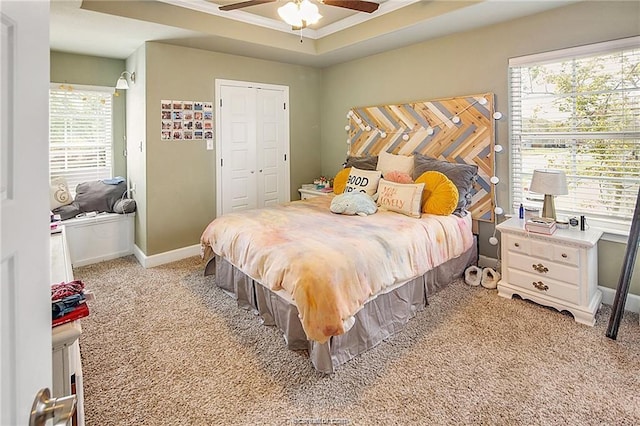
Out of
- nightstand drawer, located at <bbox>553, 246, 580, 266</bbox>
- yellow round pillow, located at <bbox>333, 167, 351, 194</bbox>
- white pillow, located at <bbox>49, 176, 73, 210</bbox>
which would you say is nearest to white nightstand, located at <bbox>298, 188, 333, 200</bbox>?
yellow round pillow, located at <bbox>333, 167, 351, 194</bbox>

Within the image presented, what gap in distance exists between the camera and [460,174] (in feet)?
11.4

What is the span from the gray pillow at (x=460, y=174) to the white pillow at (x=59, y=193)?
13.5 feet

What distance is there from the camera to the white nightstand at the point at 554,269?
2.64 m

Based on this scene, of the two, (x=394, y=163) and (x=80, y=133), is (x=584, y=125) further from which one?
(x=80, y=133)

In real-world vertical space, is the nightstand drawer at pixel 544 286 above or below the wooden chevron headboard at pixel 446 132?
below

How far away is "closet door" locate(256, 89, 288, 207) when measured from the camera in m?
4.86

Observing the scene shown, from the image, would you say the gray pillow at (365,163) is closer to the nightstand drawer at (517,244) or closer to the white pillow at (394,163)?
the white pillow at (394,163)

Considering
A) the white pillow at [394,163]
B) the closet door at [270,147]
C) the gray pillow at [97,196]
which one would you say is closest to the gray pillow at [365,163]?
the white pillow at [394,163]

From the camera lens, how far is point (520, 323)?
2.65 metres

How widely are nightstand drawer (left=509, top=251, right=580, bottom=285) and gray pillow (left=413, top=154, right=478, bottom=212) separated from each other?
0.72 m

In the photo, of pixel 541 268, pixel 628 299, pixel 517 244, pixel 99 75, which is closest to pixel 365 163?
pixel 517 244

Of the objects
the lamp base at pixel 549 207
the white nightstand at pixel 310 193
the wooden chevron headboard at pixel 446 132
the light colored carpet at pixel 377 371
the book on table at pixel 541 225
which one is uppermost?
the wooden chevron headboard at pixel 446 132

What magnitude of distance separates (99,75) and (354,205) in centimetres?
379

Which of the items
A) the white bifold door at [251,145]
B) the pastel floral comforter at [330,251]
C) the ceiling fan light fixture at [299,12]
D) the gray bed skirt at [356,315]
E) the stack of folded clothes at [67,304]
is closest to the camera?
→ the stack of folded clothes at [67,304]
